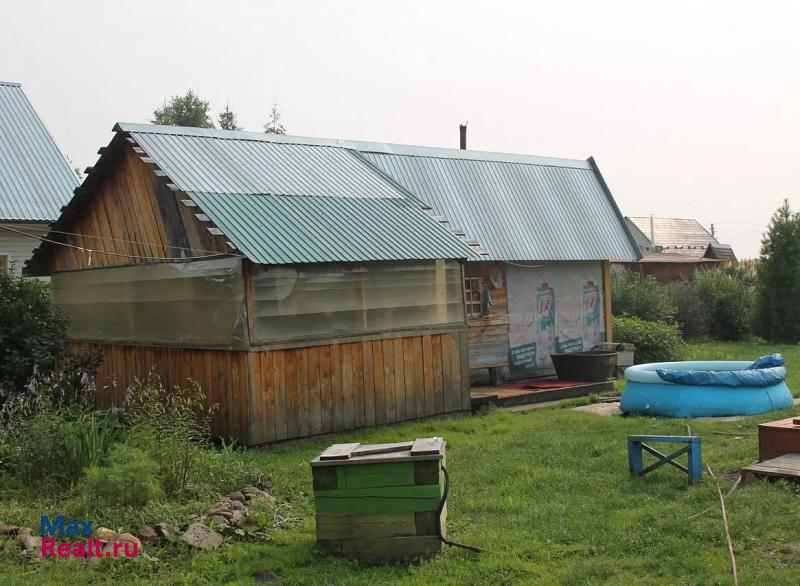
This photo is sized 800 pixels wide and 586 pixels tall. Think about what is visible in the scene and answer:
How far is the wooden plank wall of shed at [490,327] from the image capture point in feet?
55.7

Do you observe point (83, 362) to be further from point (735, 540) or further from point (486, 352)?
point (735, 540)

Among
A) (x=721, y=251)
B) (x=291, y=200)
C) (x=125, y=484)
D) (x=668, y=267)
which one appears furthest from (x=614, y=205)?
(x=721, y=251)

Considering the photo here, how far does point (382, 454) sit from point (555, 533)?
1.55 meters

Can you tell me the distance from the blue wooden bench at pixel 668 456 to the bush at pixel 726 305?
19.2m

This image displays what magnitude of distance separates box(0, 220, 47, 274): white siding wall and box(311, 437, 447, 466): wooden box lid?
A: 1483 cm

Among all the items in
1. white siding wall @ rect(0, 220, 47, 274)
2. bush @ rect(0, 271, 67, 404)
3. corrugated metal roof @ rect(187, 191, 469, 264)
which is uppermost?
white siding wall @ rect(0, 220, 47, 274)

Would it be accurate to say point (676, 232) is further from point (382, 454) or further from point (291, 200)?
point (382, 454)

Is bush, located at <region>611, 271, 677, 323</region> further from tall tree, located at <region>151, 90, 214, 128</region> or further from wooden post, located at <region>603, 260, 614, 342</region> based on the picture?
tall tree, located at <region>151, 90, 214, 128</region>

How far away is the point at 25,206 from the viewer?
1955cm

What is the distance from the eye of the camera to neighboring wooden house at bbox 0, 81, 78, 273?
63.5ft

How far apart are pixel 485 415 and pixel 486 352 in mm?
3868

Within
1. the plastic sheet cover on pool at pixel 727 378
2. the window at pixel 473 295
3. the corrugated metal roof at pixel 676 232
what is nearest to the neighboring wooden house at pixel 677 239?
the corrugated metal roof at pixel 676 232

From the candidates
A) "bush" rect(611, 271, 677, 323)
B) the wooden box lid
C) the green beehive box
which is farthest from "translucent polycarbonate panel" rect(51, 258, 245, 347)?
"bush" rect(611, 271, 677, 323)

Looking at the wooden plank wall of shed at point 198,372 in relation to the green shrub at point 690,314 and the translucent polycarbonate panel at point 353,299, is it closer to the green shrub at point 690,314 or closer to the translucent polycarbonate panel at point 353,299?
the translucent polycarbonate panel at point 353,299
